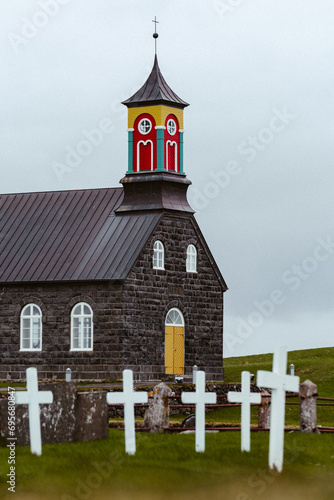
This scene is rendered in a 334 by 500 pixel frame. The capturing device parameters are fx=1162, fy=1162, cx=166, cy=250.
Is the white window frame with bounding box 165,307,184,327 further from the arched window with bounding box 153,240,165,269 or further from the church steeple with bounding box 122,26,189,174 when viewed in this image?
the church steeple with bounding box 122,26,189,174

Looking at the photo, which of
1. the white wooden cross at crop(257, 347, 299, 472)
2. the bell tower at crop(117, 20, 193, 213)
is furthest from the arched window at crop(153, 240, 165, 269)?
the white wooden cross at crop(257, 347, 299, 472)

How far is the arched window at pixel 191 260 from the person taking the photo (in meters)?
47.3

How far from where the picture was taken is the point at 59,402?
70.8 feet

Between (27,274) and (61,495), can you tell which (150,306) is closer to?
(27,274)

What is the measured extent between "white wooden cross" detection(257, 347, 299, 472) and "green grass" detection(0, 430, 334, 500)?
0.29 m

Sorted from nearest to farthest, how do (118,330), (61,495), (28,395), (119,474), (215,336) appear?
(61,495)
(119,474)
(28,395)
(118,330)
(215,336)

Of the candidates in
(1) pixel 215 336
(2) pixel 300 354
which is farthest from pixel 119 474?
(2) pixel 300 354

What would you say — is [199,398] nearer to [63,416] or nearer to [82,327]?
[63,416]

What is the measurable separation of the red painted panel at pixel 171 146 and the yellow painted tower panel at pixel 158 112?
0.20 m

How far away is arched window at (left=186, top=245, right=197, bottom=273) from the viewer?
1863 inches

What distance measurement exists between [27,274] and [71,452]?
25.9 m

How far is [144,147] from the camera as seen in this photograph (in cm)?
4691

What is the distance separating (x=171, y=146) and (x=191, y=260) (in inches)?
186

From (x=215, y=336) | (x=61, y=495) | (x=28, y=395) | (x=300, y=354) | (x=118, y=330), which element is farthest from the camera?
(x=300, y=354)
